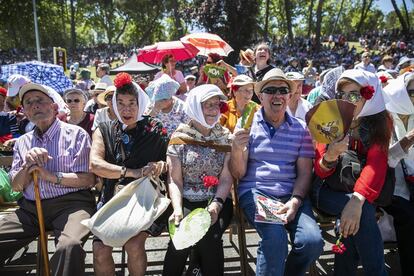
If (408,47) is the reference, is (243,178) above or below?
below

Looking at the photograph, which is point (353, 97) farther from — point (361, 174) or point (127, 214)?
point (127, 214)

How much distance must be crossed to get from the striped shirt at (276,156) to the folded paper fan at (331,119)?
36cm

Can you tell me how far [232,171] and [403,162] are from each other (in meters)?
1.50

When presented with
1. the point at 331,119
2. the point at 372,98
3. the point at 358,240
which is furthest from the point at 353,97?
the point at 358,240

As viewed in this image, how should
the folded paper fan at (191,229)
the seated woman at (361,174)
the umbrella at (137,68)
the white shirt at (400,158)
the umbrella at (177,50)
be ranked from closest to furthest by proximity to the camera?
1. the folded paper fan at (191,229)
2. the seated woman at (361,174)
3. the white shirt at (400,158)
4. the umbrella at (177,50)
5. the umbrella at (137,68)

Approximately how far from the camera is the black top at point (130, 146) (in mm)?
3021

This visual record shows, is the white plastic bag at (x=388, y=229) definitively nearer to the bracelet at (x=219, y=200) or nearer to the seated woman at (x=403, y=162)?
the seated woman at (x=403, y=162)

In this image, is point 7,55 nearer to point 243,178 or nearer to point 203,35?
point 203,35

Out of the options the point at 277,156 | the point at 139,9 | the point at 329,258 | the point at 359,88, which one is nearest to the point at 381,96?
the point at 359,88

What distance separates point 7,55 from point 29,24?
4.52 metres

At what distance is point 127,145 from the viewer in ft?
10.0

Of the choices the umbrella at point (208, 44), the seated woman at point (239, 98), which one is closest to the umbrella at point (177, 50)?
the umbrella at point (208, 44)

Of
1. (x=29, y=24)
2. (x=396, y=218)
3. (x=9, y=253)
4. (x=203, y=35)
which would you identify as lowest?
(x=9, y=253)

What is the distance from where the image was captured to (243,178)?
3.03 m
